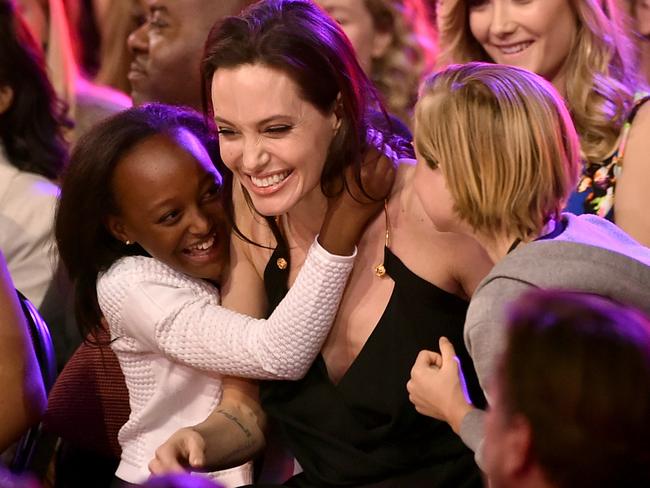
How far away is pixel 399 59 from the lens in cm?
349

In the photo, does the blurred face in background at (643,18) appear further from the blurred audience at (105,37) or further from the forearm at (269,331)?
the blurred audience at (105,37)

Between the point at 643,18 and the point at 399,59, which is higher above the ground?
the point at 643,18

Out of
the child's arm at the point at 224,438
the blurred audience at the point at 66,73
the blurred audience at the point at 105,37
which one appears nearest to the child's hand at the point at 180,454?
the child's arm at the point at 224,438

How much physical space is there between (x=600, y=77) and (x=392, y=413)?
1.05 meters

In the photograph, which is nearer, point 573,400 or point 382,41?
point 573,400

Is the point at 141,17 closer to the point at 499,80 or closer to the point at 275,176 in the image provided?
the point at 275,176

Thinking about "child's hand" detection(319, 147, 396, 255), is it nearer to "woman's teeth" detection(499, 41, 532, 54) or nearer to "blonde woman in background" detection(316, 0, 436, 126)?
"woman's teeth" detection(499, 41, 532, 54)

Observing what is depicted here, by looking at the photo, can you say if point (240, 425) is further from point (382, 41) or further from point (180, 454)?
point (382, 41)

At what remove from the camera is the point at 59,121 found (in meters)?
3.70

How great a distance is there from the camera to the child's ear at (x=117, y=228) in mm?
2559

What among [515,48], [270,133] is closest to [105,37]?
[515,48]

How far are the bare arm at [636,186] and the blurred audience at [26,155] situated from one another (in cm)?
164

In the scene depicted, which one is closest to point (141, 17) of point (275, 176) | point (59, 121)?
point (59, 121)

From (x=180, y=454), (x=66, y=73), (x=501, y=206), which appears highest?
(x=501, y=206)
